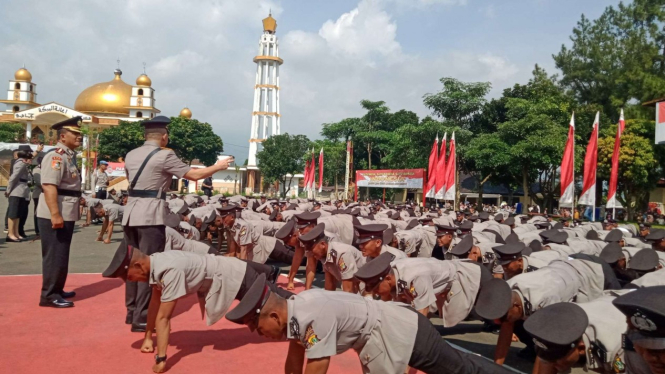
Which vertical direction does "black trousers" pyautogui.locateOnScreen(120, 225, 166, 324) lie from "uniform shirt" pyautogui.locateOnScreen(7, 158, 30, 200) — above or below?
below

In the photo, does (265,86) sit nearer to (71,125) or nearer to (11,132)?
(11,132)

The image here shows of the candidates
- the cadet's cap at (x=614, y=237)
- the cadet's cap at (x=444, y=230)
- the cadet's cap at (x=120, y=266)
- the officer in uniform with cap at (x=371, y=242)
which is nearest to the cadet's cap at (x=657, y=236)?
the cadet's cap at (x=614, y=237)

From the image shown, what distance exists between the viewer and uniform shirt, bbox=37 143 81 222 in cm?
592

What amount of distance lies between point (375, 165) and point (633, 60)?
22613 millimetres

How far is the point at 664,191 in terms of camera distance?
39781 mm

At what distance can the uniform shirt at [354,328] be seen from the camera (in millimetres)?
3195

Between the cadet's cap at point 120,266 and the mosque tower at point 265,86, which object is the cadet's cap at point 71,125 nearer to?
the cadet's cap at point 120,266

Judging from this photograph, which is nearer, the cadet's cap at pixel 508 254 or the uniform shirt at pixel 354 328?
the uniform shirt at pixel 354 328

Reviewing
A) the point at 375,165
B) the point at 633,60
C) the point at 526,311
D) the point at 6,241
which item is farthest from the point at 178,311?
the point at 375,165

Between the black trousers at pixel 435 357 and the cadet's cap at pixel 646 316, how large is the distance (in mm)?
1204

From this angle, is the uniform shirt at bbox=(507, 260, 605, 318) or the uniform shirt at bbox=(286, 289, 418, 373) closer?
the uniform shirt at bbox=(286, 289, 418, 373)

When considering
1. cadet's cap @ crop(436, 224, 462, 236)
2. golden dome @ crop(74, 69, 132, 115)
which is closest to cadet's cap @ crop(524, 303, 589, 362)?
cadet's cap @ crop(436, 224, 462, 236)

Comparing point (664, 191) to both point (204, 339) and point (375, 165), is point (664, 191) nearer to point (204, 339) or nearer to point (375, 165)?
point (375, 165)

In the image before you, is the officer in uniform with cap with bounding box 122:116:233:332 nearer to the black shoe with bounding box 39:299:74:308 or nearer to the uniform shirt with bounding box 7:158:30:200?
the black shoe with bounding box 39:299:74:308
